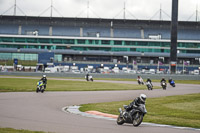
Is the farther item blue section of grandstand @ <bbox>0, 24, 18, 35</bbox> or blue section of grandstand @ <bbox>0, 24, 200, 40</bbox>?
blue section of grandstand @ <bbox>0, 24, 18, 35</bbox>

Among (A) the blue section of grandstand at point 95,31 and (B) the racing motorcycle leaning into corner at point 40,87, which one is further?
(A) the blue section of grandstand at point 95,31

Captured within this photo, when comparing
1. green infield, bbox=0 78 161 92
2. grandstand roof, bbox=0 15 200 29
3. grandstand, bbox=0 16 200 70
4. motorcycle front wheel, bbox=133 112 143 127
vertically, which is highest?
grandstand roof, bbox=0 15 200 29

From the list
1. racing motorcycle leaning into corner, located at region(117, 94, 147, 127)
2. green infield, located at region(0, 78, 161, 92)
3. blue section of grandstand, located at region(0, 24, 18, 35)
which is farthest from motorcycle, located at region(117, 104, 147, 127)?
blue section of grandstand, located at region(0, 24, 18, 35)

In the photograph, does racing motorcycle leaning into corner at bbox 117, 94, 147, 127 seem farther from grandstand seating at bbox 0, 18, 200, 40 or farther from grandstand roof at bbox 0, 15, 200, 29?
grandstand roof at bbox 0, 15, 200, 29

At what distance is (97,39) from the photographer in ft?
354

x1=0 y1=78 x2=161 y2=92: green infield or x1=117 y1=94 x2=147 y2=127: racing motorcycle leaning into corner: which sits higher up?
x1=117 y1=94 x2=147 y2=127: racing motorcycle leaning into corner

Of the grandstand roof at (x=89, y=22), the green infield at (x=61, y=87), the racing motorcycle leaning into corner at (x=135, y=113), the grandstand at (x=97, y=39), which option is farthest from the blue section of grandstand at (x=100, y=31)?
the racing motorcycle leaning into corner at (x=135, y=113)

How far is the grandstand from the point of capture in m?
107

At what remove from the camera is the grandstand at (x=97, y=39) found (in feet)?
352

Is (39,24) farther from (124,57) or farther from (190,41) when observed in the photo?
(190,41)

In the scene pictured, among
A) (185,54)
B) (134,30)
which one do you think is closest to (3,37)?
(134,30)

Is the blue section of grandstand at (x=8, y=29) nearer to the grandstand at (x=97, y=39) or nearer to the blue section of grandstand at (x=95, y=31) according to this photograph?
the grandstand at (x=97, y=39)

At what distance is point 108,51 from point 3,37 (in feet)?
101

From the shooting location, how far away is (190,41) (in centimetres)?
10794
